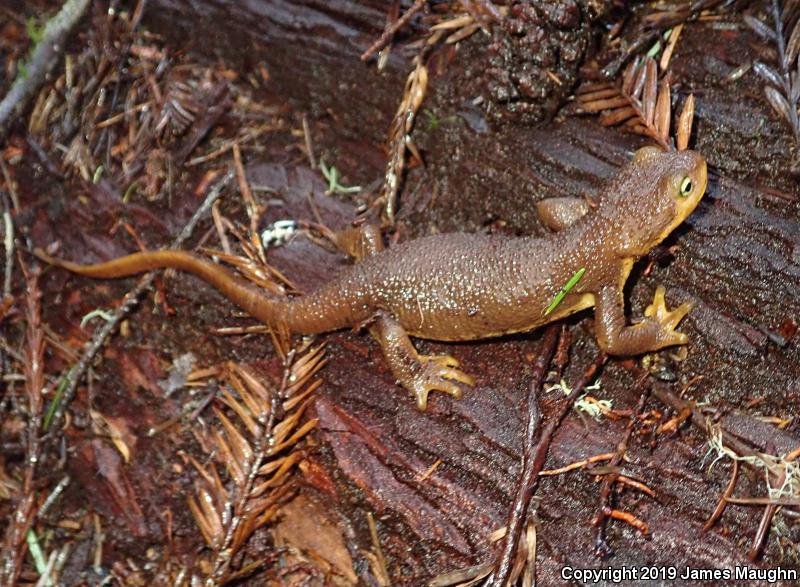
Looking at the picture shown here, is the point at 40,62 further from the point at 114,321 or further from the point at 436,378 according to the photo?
the point at 436,378

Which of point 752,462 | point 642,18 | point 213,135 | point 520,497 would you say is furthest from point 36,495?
point 642,18

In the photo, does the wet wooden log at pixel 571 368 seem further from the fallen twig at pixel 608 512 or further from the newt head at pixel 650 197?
the newt head at pixel 650 197

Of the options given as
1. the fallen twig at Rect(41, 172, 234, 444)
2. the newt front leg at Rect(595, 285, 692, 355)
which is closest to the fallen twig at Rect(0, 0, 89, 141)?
the fallen twig at Rect(41, 172, 234, 444)

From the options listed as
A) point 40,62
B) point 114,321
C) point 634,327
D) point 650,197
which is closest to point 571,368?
point 634,327

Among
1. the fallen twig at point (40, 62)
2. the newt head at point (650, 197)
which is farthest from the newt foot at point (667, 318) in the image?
the fallen twig at point (40, 62)

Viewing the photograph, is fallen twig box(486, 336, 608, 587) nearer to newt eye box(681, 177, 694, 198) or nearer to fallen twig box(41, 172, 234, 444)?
newt eye box(681, 177, 694, 198)

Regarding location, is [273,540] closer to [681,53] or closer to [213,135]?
[213,135]
